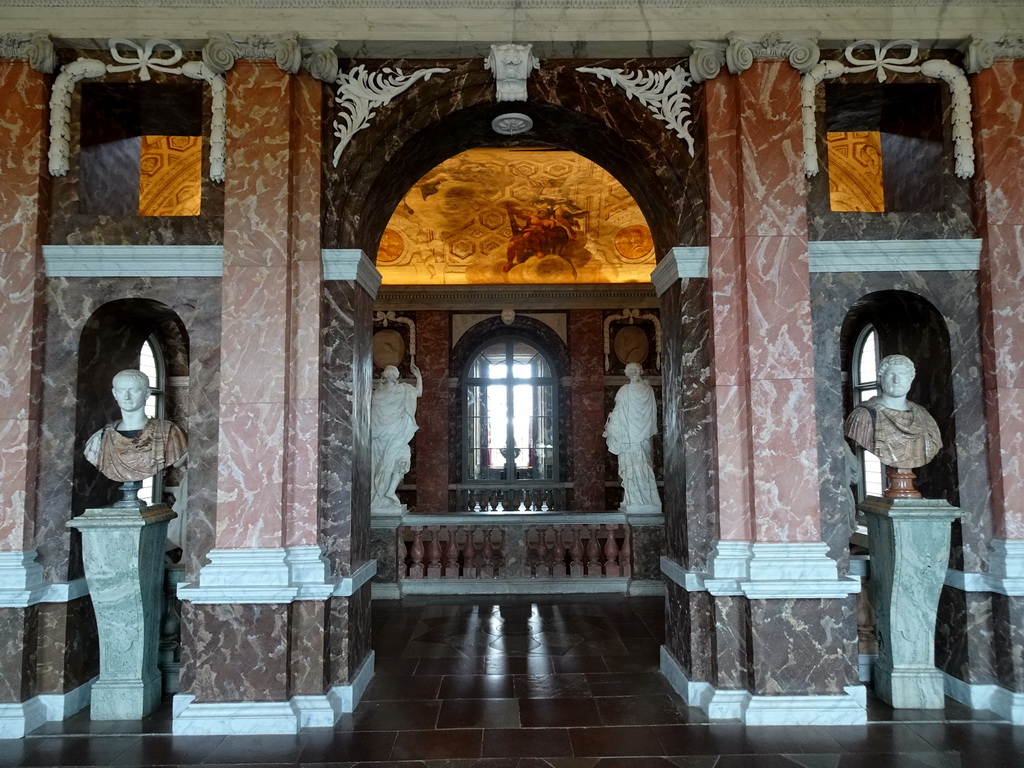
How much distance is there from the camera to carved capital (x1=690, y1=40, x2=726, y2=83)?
15.9 feet

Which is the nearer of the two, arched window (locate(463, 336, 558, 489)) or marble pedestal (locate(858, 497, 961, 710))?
marble pedestal (locate(858, 497, 961, 710))

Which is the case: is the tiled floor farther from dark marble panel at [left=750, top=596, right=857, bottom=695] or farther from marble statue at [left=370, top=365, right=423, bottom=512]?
marble statue at [left=370, top=365, right=423, bottom=512]

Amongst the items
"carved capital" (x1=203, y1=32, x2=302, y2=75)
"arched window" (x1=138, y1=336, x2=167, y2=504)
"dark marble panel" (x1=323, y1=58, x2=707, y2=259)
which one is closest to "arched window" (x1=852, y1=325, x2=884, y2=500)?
"dark marble panel" (x1=323, y1=58, x2=707, y2=259)

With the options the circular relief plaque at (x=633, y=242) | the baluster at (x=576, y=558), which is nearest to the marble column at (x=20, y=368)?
the baluster at (x=576, y=558)

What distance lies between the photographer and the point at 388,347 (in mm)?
13250

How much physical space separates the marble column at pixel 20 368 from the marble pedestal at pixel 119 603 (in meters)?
0.36

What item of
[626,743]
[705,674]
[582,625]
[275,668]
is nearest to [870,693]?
[705,674]

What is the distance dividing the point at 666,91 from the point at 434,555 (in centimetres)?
566

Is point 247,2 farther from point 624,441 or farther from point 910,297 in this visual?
point 624,441

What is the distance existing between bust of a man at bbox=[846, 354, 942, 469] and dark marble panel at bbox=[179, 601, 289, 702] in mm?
4126

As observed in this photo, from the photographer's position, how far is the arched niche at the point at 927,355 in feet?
16.3

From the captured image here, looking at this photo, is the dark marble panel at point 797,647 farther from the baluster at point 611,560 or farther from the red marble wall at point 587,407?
the red marble wall at point 587,407

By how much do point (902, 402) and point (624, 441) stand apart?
4.07 m

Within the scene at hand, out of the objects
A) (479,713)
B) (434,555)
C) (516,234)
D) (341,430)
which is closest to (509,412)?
(516,234)
